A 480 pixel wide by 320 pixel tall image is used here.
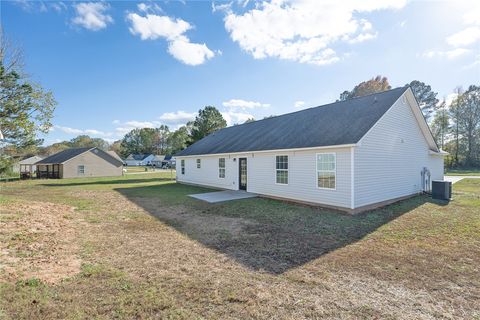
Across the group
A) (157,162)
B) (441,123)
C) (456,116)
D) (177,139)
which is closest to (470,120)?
(456,116)

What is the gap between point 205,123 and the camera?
29.7 m

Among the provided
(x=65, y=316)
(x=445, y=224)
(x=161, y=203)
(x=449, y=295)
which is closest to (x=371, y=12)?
(x=445, y=224)

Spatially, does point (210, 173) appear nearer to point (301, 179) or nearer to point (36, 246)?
point (301, 179)

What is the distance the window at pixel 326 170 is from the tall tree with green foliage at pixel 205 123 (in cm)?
2069

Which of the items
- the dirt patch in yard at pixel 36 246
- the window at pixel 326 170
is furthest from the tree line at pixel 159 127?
the window at pixel 326 170

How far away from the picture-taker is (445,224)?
7277 millimetres

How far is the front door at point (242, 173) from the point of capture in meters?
14.1

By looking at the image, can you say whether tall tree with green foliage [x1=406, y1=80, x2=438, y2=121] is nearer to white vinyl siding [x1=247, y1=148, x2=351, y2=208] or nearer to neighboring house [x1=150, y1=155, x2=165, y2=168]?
white vinyl siding [x1=247, y1=148, x2=351, y2=208]

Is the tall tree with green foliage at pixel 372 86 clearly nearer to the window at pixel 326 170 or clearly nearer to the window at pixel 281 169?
the window at pixel 281 169

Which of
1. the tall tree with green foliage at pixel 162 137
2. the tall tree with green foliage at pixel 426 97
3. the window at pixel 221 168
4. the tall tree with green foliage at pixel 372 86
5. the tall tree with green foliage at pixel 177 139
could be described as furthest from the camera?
the tall tree with green foliage at pixel 162 137

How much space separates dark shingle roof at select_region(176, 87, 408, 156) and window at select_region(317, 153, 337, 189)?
55 centimetres

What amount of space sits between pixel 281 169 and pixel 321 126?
9.10 feet

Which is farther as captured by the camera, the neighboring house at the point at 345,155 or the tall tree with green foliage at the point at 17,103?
the tall tree with green foliage at the point at 17,103

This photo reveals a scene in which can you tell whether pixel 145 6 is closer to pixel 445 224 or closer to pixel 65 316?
pixel 65 316
